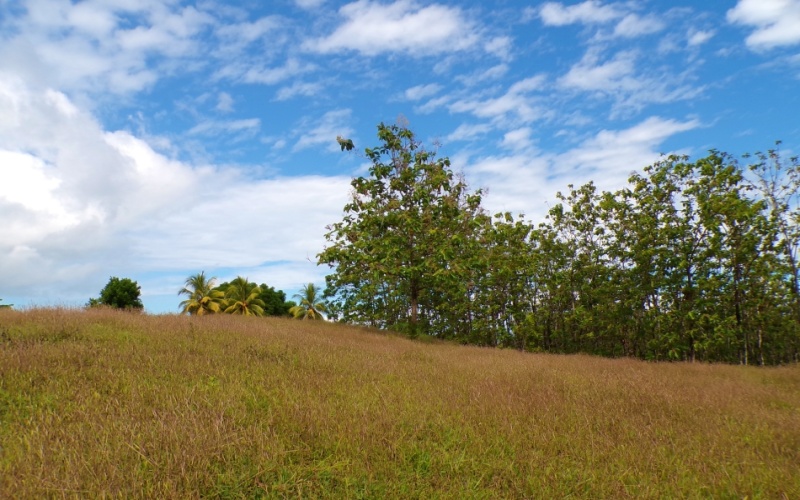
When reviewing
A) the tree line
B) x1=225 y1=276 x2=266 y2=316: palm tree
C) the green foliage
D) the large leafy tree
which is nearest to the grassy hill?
the large leafy tree

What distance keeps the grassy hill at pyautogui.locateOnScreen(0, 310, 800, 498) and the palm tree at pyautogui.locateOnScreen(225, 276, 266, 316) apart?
1757 inches

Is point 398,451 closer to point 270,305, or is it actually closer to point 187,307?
point 187,307

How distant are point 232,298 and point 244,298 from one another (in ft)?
4.64

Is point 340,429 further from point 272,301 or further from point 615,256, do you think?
point 272,301

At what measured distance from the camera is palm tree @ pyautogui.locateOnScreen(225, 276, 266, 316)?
5303 centimetres

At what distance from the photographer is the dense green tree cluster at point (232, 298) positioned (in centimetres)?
4884

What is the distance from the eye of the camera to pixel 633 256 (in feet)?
77.2

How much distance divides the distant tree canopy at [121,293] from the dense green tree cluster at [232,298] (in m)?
4.48

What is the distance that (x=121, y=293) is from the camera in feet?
151

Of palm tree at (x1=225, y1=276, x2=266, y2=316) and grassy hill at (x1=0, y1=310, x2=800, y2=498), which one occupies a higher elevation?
palm tree at (x1=225, y1=276, x2=266, y2=316)

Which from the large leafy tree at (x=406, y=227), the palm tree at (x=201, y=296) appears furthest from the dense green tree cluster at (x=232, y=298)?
the large leafy tree at (x=406, y=227)

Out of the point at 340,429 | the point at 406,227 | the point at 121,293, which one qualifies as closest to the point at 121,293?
the point at 121,293

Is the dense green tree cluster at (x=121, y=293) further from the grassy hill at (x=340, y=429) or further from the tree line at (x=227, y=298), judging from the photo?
the grassy hill at (x=340, y=429)

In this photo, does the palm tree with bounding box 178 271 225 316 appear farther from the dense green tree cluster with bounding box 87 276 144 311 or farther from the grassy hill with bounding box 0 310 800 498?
the grassy hill with bounding box 0 310 800 498
